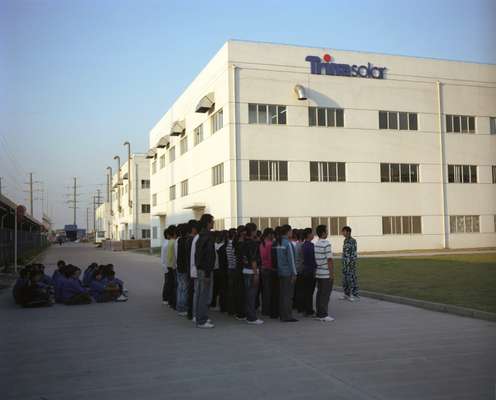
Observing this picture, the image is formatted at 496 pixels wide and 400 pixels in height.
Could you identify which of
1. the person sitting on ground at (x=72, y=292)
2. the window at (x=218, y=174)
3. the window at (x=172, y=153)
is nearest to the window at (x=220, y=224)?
the window at (x=218, y=174)

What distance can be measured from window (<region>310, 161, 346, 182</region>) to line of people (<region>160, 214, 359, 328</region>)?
22.3 meters

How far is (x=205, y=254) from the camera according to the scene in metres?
10.2

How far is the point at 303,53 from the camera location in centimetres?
3475

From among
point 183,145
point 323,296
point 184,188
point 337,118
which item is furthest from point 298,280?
point 183,145

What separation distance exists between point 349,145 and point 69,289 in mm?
25223

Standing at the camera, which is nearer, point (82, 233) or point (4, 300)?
point (4, 300)

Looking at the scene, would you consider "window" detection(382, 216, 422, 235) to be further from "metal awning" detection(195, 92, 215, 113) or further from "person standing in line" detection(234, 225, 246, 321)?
"person standing in line" detection(234, 225, 246, 321)

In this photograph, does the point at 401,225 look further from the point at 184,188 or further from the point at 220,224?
the point at 184,188

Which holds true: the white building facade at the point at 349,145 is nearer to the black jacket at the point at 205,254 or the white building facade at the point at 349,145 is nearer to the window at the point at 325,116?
the window at the point at 325,116

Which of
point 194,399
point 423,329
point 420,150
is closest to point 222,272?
point 423,329

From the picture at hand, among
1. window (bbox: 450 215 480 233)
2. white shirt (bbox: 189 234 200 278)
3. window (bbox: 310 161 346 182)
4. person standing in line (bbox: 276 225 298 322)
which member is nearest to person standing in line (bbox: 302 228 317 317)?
person standing in line (bbox: 276 225 298 322)

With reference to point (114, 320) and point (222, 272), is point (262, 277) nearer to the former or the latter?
point (222, 272)

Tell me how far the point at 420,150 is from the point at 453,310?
28150mm

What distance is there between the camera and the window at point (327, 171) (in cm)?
3456
